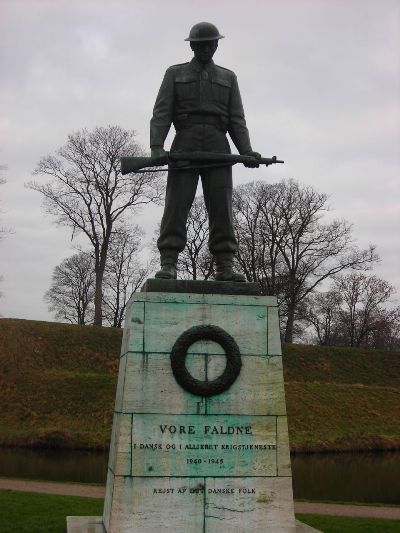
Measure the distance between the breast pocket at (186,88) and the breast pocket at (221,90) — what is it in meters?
0.25

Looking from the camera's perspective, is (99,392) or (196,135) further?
(99,392)

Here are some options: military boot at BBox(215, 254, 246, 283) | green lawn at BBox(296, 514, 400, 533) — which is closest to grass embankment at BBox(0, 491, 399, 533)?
green lawn at BBox(296, 514, 400, 533)

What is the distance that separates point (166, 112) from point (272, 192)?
111 feet

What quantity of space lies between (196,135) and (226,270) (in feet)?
5.88

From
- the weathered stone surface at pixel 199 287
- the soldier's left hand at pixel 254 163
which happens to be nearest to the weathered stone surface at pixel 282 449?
the weathered stone surface at pixel 199 287

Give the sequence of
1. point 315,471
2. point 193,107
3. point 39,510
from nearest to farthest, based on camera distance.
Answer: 1. point 193,107
2. point 39,510
3. point 315,471

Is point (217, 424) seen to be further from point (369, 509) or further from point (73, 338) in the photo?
point (73, 338)

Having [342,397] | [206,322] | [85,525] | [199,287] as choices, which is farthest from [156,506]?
[342,397]

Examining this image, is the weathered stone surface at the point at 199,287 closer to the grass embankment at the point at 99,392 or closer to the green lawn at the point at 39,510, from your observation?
the green lawn at the point at 39,510

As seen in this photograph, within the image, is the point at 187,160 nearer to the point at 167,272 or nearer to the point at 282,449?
the point at 167,272

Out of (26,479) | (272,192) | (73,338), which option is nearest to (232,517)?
(26,479)

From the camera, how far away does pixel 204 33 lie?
345 inches

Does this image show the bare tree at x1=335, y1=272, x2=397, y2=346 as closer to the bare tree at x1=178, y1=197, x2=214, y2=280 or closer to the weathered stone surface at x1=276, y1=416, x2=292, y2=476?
the bare tree at x1=178, y1=197, x2=214, y2=280

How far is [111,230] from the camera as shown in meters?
37.4
